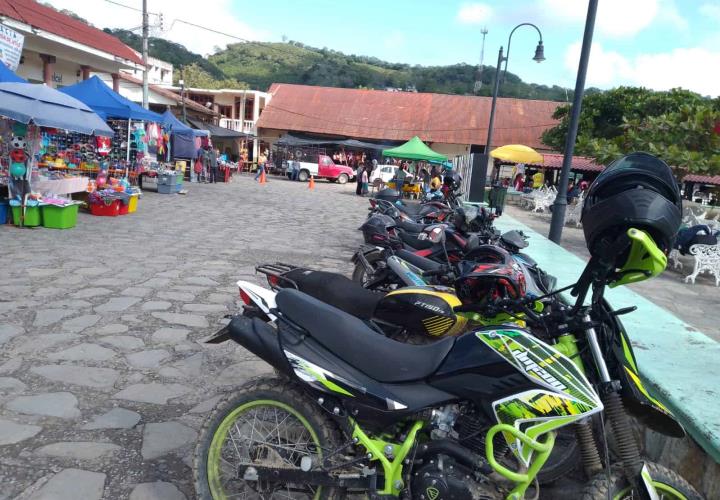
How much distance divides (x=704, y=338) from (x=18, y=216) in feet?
32.1

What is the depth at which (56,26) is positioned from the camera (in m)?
13.7

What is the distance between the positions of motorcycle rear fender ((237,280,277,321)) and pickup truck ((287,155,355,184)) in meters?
27.4

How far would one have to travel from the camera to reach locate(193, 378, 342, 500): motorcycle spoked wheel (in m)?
2.29

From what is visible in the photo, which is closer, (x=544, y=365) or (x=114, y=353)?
(x=544, y=365)

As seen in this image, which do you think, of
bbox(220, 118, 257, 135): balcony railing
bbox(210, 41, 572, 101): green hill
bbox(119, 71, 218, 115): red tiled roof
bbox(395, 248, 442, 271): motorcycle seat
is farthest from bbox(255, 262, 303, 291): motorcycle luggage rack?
bbox(210, 41, 572, 101): green hill

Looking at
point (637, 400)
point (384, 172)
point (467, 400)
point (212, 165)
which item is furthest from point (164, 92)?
point (637, 400)

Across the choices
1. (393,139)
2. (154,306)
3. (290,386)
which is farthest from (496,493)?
(393,139)

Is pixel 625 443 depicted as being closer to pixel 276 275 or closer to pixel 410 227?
pixel 276 275

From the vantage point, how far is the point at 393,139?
3325 centimetres

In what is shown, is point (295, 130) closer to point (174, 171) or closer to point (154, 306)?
point (174, 171)

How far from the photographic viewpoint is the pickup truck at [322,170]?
29688 mm

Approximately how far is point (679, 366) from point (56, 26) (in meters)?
15.9

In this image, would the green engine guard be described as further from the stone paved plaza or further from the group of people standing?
the group of people standing

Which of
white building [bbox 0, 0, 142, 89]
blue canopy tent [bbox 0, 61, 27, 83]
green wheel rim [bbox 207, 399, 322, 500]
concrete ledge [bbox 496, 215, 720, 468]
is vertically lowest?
green wheel rim [bbox 207, 399, 322, 500]
